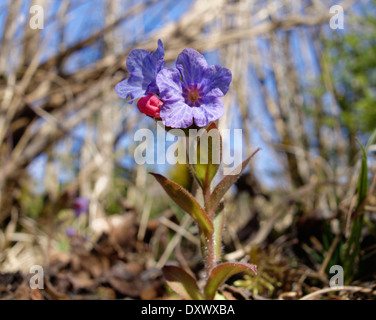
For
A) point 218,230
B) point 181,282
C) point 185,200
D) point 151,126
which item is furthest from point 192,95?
point 151,126

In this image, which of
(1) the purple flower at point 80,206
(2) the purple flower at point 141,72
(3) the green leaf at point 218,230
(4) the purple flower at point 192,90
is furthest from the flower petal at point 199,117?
(1) the purple flower at point 80,206

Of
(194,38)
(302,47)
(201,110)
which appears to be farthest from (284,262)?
(302,47)

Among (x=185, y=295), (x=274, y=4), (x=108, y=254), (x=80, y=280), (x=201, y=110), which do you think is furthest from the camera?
(x=274, y=4)

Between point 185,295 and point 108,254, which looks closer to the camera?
point 185,295

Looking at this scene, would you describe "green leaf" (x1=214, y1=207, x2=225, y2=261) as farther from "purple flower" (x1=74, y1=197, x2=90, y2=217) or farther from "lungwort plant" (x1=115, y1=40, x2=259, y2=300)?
"purple flower" (x1=74, y1=197, x2=90, y2=217)

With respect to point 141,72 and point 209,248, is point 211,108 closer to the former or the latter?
point 141,72

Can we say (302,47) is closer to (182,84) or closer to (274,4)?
(274,4)
